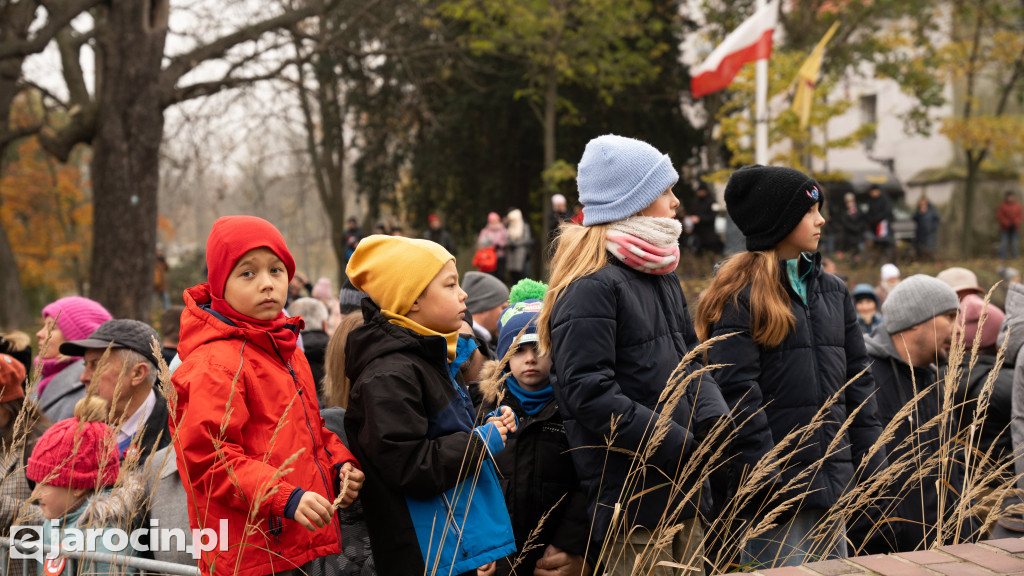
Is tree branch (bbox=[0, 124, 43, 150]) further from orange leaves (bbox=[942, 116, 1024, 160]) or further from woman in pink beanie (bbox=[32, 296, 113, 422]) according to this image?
orange leaves (bbox=[942, 116, 1024, 160])

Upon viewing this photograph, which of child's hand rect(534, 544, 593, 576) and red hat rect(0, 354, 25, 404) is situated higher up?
red hat rect(0, 354, 25, 404)

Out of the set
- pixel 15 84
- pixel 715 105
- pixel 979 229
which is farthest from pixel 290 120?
pixel 979 229

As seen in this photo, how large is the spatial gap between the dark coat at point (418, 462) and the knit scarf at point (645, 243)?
683 millimetres

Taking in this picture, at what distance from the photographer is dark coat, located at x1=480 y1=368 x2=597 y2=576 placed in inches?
120

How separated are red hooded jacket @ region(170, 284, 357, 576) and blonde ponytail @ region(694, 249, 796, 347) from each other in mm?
1472

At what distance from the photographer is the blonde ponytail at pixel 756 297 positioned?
3.15m

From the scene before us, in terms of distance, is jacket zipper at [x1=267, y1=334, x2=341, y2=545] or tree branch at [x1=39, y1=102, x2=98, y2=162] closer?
jacket zipper at [x1=267, y1=334, x2=341, y2=545]

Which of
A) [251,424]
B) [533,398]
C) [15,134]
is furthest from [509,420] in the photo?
[15,134]

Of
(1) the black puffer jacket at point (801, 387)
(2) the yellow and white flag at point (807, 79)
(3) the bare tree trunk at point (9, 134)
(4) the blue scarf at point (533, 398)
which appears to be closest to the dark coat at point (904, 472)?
(1) the black puffer jacket at point (801, 387)

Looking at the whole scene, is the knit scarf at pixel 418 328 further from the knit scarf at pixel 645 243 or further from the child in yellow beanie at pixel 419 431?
the knit scarf at pixel 645 243

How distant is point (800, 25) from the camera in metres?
21.4

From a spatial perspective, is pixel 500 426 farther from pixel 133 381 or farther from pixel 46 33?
pixel 46 33

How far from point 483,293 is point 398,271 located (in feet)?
8.10

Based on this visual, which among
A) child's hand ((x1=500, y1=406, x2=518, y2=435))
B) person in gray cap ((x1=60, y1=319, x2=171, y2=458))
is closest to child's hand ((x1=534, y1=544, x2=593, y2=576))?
child's hand ((x1=500, y1=406, x2=518, y2=435))
